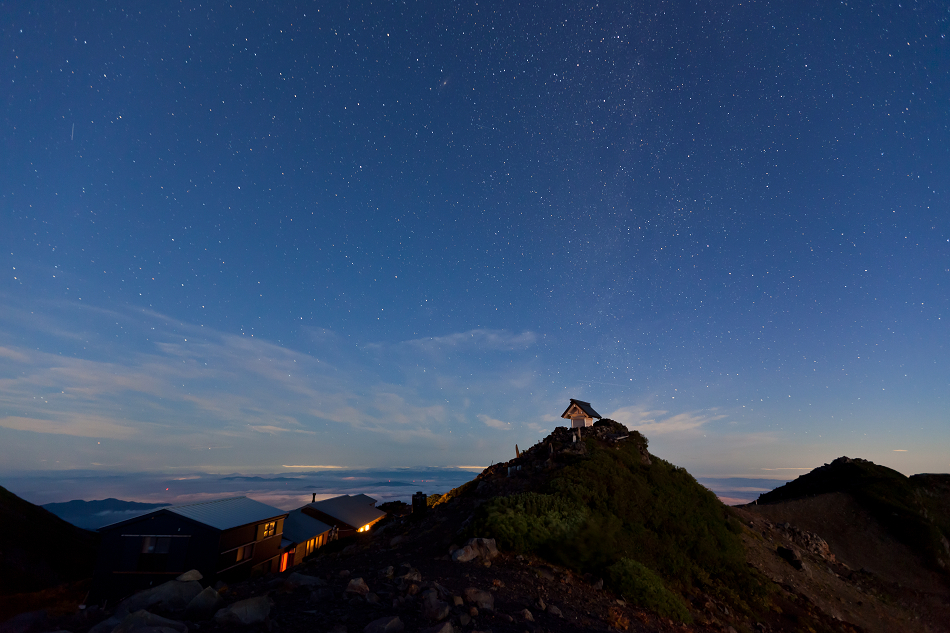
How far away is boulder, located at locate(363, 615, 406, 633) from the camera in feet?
24.8

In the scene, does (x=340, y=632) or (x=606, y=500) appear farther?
(x=606, y=500)

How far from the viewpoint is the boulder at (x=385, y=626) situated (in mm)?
7547

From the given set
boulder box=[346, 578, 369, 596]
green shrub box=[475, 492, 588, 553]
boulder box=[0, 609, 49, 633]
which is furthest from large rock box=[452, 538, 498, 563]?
boulder box=[0, 609, 49, 633]

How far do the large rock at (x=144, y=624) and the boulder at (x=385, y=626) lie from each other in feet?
9.60

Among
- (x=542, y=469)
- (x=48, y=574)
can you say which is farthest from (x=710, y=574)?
(x=48, y=574)

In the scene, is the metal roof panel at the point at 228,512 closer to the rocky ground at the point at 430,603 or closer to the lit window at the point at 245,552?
the lit window at the point at 245,552

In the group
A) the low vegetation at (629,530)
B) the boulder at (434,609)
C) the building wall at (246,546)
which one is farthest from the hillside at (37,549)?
the boulder at (434,609)

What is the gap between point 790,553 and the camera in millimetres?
28297

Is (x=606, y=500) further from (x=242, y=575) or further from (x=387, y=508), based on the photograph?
(x=387, y=508)

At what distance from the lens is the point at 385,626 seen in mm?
7613

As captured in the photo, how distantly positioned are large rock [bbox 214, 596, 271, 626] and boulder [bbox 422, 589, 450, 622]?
2963mm

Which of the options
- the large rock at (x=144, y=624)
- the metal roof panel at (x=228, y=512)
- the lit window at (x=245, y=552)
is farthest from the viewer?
the lit window at (x=245, y=552)

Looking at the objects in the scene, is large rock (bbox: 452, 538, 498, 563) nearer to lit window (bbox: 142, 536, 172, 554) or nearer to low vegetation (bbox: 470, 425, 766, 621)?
low vegetation (bbox: 470, 425, 766, 621)

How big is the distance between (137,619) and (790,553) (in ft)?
116
